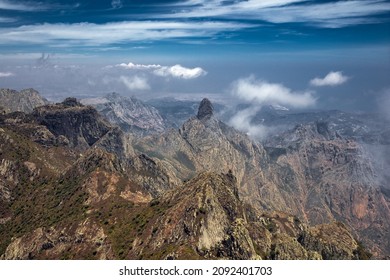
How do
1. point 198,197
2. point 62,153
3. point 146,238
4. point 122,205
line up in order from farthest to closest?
point 62,153
point 122,205
point 198,197
point 146,238

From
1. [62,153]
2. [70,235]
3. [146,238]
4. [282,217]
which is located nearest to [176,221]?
[146,238]

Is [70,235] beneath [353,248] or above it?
above
